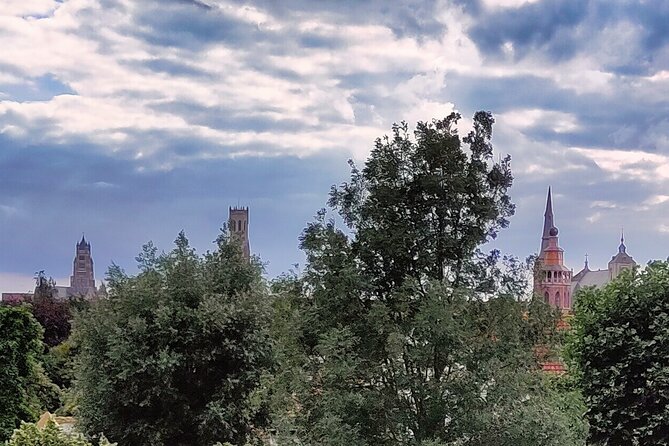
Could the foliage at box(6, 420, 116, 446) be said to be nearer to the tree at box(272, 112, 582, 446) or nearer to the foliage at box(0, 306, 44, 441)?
the tree at box(272, 112, 582, 446)

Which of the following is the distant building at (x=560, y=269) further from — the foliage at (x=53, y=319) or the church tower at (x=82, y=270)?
the church tower at (x=82, y=270)

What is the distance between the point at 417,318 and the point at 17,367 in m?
12.5

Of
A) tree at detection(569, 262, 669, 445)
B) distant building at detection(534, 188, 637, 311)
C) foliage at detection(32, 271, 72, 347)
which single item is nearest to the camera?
tree at detection(569, 262, 669, 445)

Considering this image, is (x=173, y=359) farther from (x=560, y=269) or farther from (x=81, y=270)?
(x=81, y=270)

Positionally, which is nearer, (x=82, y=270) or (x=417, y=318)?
(x=417, y=318)

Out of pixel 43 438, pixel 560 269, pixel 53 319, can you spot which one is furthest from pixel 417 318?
pixel 53 319

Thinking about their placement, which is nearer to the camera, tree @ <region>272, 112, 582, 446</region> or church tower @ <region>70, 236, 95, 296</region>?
tree @ <region>272, 112, 582, 446</region>

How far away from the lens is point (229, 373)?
1215cm

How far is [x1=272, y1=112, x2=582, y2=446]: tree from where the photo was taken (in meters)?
7.94

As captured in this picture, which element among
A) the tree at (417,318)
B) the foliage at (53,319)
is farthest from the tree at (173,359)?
the foliage at (53,319)

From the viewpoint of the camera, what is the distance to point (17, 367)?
16.9 meters

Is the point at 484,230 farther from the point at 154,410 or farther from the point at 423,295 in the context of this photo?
the point at 154,410

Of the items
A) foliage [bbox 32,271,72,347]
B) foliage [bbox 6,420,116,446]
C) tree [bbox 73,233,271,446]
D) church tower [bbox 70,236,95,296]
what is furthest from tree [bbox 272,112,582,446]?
church tower [bbox 70,236,95,296]

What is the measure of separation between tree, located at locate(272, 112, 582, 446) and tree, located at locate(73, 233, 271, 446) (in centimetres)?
319
